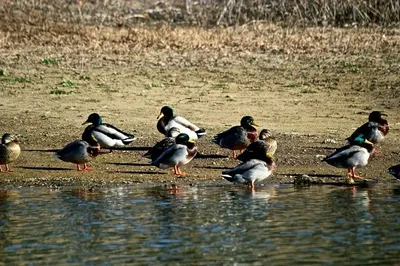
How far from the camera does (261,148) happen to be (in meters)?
14.6

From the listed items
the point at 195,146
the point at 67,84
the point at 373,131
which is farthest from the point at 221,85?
the point at 195,146

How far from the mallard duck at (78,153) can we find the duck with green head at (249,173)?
2.11 metres

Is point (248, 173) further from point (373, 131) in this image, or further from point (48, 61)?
point (48, 61)

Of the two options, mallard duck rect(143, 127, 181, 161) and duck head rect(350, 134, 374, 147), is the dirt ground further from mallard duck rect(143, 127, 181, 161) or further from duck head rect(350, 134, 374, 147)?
duck head rect(350, 134, 374, 147)

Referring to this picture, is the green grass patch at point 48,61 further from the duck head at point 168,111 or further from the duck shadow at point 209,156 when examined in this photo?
the duck shadow at point 209,156

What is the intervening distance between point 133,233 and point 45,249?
3.32 ft

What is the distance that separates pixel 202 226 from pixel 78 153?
3962mm

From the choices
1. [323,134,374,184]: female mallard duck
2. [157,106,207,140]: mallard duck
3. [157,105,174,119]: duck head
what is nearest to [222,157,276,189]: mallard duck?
[323,134,374,184]: female mallard duck

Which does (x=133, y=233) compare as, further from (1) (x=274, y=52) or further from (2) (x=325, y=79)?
(1) (x=274, y=52)

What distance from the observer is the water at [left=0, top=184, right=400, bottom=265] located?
10164 mm

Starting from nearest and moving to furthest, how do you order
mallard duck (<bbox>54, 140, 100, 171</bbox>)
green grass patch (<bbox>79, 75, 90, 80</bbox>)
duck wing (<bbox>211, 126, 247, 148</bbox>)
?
1. mallard duck (<bbox>54, 140, 100, 171</bbox>)
2. duck wing (<bbox>211, 126, 247, 148</bbox>)
3. green grass patch (<bbox>79, 75, 90, 80</bbox>)

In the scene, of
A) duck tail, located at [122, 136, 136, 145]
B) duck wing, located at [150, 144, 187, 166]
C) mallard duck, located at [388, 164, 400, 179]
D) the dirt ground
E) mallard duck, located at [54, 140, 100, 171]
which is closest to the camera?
mallard duck, located at [388, 164, 400, 179]

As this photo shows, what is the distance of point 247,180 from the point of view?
1397cm

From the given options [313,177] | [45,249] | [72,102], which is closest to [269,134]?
[313,177]
